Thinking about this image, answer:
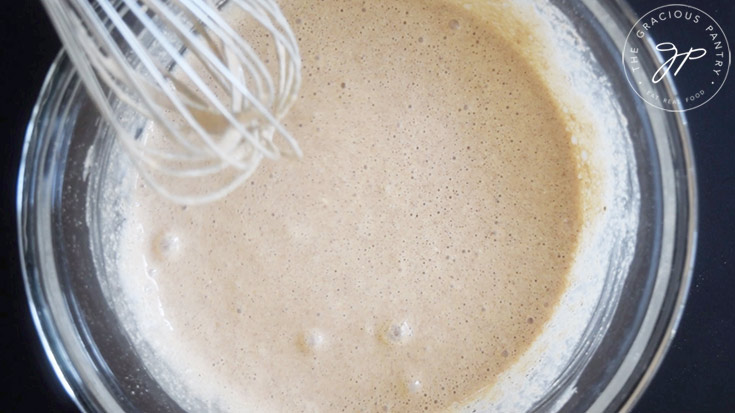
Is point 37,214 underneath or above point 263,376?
above

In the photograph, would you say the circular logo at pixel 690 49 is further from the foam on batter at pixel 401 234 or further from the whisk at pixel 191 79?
the whisk at pixel 191 79

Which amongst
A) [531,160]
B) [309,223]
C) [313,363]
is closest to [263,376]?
[313,363]

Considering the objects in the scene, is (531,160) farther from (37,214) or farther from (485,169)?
(37,214)

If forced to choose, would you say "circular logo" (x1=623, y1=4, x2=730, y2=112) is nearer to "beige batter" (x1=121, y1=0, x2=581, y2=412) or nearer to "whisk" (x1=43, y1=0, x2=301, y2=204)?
"beige batter" (x1=121, y1=0, x2=581, y2=412)

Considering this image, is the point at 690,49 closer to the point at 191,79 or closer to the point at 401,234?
the point at 401,234

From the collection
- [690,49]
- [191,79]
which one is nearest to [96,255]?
[191,79]

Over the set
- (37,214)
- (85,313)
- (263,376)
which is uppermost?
(37,214)

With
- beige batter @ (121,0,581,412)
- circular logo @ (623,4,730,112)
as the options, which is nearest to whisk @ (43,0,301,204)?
beige batter @ (121,0,581,412)
